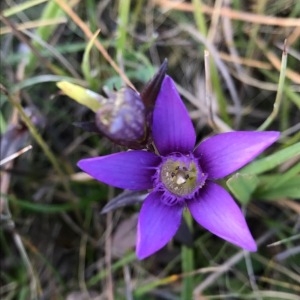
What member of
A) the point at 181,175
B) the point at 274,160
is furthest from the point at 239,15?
the point at 181,175

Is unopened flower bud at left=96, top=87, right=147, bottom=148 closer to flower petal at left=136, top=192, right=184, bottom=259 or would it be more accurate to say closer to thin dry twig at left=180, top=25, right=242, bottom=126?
flower petal at left=136, top=192, right=184, bottom=259

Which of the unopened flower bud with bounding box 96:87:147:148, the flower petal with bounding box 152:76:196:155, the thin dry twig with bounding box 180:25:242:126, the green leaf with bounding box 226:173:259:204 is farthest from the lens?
the thin dry twig with bounding box 180:25:242:126

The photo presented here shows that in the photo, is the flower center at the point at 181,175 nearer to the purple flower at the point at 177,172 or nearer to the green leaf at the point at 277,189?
the purple flower at the point at 177,172

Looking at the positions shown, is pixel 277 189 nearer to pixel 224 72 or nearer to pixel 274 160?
pixel 274 160

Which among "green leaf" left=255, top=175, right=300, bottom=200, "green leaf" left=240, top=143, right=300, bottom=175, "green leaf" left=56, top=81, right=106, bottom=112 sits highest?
"green leaf" left=56, top=81, right=106, bottom=112

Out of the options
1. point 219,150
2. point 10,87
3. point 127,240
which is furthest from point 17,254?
point 219,150

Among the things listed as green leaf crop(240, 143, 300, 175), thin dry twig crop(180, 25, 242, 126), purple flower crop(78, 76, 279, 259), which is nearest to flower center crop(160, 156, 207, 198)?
purple flower crop(78, 76, 279, 259)

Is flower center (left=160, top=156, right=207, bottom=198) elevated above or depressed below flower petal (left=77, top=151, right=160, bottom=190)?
below
